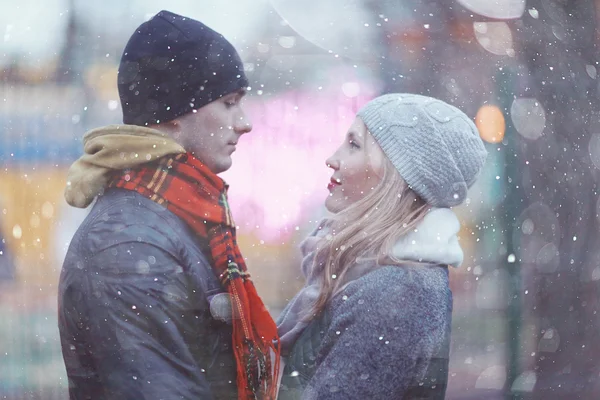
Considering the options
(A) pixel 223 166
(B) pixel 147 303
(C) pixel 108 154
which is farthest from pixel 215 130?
(B) pixel 147 303

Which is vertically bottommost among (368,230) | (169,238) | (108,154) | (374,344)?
(374,344)

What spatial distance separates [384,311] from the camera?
1048mm

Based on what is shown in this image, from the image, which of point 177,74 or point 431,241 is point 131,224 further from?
point 431,241

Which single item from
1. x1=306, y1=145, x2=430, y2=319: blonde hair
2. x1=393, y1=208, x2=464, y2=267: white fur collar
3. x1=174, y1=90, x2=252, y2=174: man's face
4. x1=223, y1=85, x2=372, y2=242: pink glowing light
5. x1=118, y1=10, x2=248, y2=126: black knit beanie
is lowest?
x1=393, y1=208, x2=464, y2=267: white fur collar

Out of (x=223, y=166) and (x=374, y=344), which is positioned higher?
(x=223, y=166)

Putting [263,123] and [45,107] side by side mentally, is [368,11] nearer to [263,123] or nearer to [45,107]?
[263,123]

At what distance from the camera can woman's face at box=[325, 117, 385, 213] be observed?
1054mm

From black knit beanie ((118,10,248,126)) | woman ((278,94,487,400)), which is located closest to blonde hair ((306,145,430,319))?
woman ((278,94,487,400))

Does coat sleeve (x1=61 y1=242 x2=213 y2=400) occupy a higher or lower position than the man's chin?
lower

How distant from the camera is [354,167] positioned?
3.49ft

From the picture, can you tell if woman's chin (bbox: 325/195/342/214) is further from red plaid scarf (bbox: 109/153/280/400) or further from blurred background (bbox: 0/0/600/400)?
red plaid scarf (bbox: 109/153/280/400)

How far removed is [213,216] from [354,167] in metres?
0.21

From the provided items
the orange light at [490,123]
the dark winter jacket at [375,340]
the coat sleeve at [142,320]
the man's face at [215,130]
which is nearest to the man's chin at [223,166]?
the man's face at [215,130]

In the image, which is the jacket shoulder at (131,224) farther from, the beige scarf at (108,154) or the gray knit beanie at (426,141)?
the gray knit beanie at (426,141)
